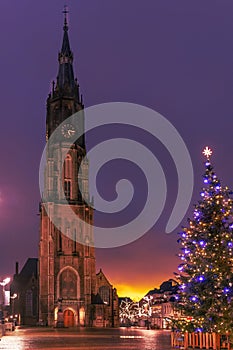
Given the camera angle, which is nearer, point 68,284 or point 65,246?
point 68,284

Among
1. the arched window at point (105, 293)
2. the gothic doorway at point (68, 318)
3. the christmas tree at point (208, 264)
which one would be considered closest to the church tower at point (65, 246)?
the gothic doorway at point (68, 318)

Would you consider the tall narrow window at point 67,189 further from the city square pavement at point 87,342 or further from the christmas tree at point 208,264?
the christmas tree at point 208,264

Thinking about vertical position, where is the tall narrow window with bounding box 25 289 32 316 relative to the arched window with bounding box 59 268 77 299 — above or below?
below

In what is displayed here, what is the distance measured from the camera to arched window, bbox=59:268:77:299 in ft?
268

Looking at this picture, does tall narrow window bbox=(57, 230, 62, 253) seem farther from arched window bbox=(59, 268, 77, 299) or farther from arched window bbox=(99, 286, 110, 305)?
arched window bbox=(99, 286, 110, 305)

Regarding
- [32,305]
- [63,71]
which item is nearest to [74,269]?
[32,305]

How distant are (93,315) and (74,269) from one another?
7719 mm

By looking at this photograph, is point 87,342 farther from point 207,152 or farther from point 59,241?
point 59,241

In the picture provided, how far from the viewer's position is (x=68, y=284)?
269 feet

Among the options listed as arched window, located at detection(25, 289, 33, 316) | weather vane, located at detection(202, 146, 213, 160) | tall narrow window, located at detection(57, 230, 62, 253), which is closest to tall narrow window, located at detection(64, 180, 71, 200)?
tall narrow window, located at detection(57, 230, 62, 253)

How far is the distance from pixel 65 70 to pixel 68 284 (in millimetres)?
41047

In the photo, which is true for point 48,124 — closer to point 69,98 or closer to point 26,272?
point 69,98

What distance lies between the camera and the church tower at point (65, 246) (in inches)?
3159

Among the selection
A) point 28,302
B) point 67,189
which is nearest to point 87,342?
point 67,189
